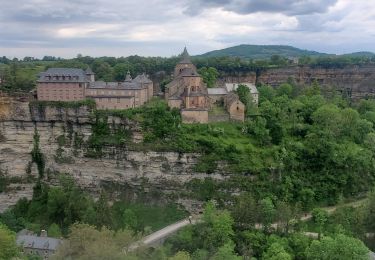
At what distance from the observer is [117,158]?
1972 inches

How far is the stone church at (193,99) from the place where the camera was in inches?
1997

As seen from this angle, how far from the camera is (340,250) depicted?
3325cm

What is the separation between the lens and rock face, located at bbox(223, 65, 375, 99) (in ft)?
277

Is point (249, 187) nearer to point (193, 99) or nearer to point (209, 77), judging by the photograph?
point (193, 99)

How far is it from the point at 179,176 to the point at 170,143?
3.52m

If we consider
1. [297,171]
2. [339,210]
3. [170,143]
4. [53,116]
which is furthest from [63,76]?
[339,210]

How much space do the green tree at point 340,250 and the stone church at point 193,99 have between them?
20.7 m

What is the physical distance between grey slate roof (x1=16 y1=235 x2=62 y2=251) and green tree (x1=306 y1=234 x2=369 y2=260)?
2107cm

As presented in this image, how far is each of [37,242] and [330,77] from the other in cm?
6632

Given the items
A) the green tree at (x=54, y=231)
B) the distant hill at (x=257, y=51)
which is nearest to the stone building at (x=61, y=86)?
the green tree at (x=54, y=231)

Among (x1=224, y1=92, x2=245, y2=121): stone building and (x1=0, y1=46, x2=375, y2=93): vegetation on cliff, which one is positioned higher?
(x1=0, y1=46, x2=375, y2=93): vegetation on cliff

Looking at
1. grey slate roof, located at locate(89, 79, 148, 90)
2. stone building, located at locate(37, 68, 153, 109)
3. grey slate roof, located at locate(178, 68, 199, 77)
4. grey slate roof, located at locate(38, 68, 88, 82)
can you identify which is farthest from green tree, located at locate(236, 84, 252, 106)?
grey slate roof, located at locate(38, 68, 88, 82)

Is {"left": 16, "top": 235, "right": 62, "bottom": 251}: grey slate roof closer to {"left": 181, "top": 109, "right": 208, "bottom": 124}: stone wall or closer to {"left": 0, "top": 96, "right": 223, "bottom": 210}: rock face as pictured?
{"left": 0, "top": 96, "right": 223, "bottom": 210}: rock face

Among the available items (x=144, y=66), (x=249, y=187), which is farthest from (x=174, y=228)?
(x=144, y=66)
